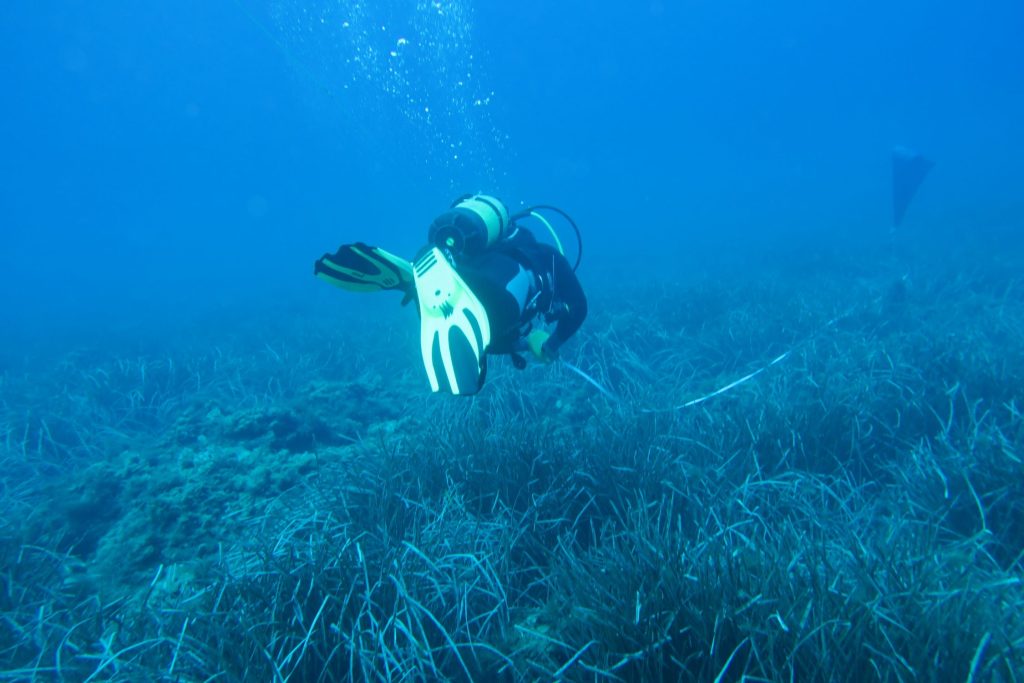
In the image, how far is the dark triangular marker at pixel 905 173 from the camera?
1226cm

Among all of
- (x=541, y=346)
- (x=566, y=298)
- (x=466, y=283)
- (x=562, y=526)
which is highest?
(x=566, y=298)

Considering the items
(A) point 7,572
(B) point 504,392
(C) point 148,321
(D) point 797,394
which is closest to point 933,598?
(D) point 797,394

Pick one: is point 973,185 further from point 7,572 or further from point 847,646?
point 7,572

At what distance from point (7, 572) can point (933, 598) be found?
4.86 metres

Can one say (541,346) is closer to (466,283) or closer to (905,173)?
(466,283)

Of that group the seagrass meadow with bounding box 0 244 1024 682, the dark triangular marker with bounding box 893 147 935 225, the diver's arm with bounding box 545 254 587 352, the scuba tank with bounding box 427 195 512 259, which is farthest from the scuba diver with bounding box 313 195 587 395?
the dark triangular marker with bounding box 893 147 935 225

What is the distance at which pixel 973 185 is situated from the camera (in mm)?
27625

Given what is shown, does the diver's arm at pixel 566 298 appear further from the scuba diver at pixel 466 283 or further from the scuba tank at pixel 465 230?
the scuba tank at pixel 465 230

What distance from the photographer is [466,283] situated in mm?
2633

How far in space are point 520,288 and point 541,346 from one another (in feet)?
1.39

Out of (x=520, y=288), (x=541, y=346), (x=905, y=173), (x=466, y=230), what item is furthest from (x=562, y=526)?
(x=905, y=173)

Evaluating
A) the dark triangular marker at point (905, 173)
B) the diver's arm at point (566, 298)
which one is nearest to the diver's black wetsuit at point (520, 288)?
the diver's arm at point (566, 298)

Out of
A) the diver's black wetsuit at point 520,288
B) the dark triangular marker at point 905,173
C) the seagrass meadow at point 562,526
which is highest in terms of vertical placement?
the dark triangular marker at point 905,173

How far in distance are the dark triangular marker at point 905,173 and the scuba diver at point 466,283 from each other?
13768 millimetres
